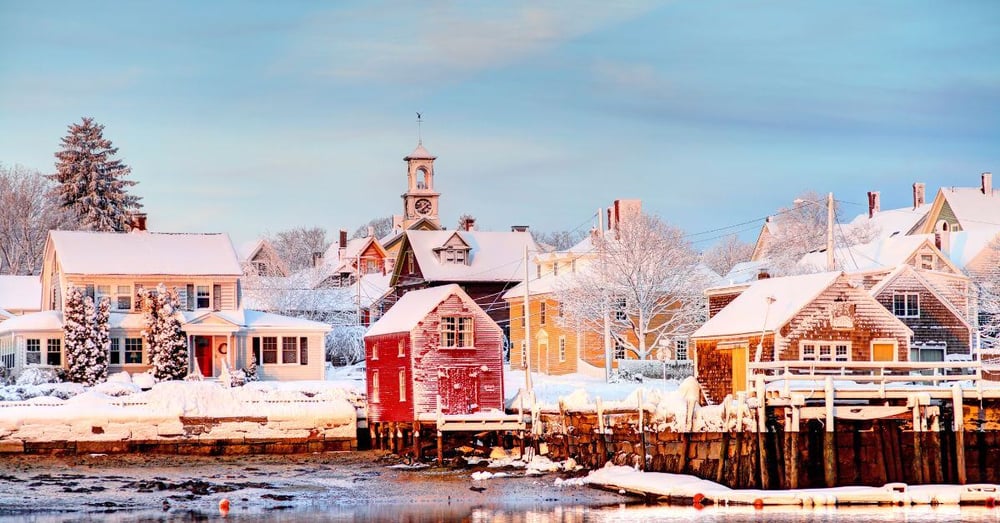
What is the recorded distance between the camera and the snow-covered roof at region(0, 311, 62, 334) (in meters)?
66.3

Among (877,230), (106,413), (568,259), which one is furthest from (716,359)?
(877,230)

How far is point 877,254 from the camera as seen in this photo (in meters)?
76.8

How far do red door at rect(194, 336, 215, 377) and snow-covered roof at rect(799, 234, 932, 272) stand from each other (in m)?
28.8

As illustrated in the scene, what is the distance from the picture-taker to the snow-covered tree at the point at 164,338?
65.6m

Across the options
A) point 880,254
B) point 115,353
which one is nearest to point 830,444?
point 115,353

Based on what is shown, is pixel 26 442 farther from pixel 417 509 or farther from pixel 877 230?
pixel 877 230

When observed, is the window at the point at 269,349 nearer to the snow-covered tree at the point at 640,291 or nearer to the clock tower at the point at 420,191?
the snow-covered tree at the point at 640,291

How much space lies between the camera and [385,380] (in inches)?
2265

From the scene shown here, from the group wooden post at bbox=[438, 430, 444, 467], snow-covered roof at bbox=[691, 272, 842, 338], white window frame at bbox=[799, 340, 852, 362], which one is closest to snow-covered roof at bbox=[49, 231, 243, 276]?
wooden post at bbox=[438, 430, 444, 467]

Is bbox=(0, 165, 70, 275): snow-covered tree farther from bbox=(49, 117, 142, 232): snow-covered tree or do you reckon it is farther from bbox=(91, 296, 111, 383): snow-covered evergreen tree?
bbox=(91, 296, 111, 383): snow-covered evergreen tree

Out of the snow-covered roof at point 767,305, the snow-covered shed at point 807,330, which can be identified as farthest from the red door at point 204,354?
the snow-covered shed at point 807,330

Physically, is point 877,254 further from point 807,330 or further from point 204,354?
point 204,354

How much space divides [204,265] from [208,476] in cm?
2456

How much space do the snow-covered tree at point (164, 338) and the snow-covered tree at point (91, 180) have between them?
32706 mm
